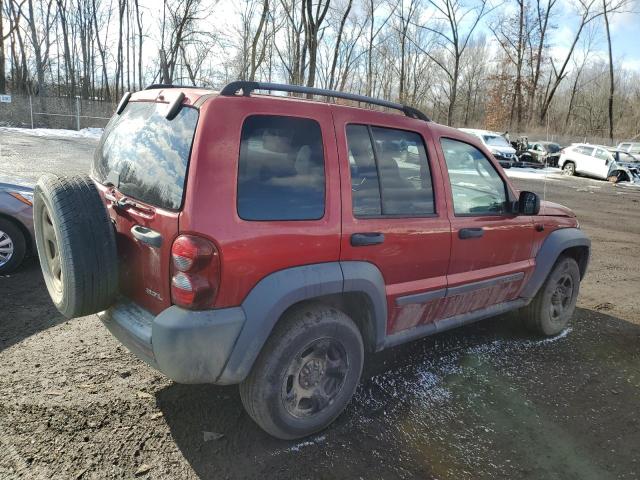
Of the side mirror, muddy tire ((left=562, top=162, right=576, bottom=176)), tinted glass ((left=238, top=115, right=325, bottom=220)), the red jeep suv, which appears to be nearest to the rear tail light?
the red jeep suv

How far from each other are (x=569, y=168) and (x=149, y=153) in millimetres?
27004

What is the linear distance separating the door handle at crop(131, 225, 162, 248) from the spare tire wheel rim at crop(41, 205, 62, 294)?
0.65 meters

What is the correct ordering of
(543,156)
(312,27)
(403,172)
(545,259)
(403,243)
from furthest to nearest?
1. (543,156)
2. (312,27)
3. (545,259)
4. (403,172)
5. (403,243)

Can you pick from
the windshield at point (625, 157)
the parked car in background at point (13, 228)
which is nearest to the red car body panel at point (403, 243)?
the parked car in background at point (13, 228)

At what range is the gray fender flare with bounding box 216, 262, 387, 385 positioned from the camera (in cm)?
239

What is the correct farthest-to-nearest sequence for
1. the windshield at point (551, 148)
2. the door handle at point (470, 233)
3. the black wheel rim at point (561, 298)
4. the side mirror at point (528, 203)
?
the windshield at point (551, 148)
the black wheel rim at point (561, 298)
the side mirror at point (528, 203)
the door handle at point (470, 233)

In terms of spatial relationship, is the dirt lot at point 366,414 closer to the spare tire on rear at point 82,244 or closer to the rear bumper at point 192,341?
the rear bumper at point 192,341

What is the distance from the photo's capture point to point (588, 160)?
24.1 metres

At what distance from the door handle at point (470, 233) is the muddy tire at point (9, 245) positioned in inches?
177

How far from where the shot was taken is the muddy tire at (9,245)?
4980mm

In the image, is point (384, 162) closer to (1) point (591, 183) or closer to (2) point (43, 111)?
(1) point (591, 183)

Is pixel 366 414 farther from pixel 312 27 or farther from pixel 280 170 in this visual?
pixel 312 27

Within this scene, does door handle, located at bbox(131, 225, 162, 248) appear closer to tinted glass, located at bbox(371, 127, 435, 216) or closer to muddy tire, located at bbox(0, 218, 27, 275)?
tinted glass, located at bbox(371, 127, 435, 216)

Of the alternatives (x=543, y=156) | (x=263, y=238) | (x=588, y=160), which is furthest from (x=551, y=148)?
(x=263, y=238)
